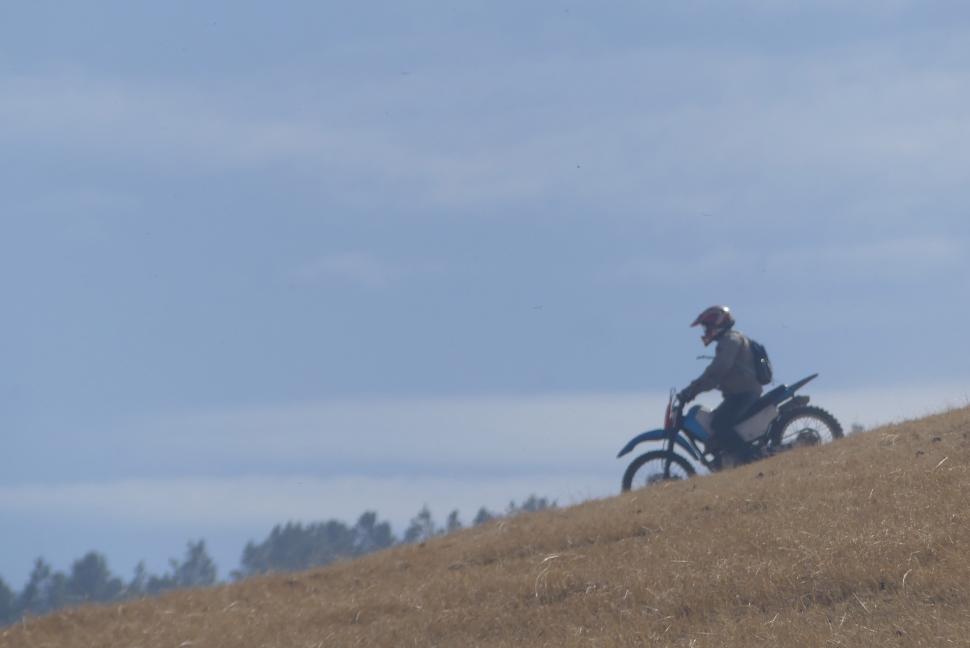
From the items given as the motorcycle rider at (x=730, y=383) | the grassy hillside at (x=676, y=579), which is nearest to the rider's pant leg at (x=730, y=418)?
the motorcycle rider at (x=730, y=383)

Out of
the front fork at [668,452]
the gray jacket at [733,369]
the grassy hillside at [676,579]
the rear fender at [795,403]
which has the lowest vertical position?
the grassy hillside at [676,579]

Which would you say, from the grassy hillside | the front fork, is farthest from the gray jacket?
the grassy hillside

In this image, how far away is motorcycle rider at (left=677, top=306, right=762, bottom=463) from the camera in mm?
16859

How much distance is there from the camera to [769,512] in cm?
1196

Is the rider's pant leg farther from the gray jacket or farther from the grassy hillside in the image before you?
the grassy hillside

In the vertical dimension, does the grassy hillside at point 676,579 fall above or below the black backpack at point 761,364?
below

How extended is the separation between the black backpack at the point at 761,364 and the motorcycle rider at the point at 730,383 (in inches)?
1.7

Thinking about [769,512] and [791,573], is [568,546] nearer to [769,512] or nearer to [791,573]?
[769,512]

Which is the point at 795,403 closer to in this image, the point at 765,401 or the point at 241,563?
the point at 765,401

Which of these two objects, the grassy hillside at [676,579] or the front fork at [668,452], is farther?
the front fork at [668,452]

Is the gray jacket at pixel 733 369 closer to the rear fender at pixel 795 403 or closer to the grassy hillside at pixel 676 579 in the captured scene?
the rear fender at pixel 795 403

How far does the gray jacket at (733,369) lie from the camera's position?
663 inches

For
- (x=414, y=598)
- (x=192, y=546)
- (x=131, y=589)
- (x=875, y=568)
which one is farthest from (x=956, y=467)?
(x=192, y=546)

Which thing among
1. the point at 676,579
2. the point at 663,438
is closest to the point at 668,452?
the point at 663,438
